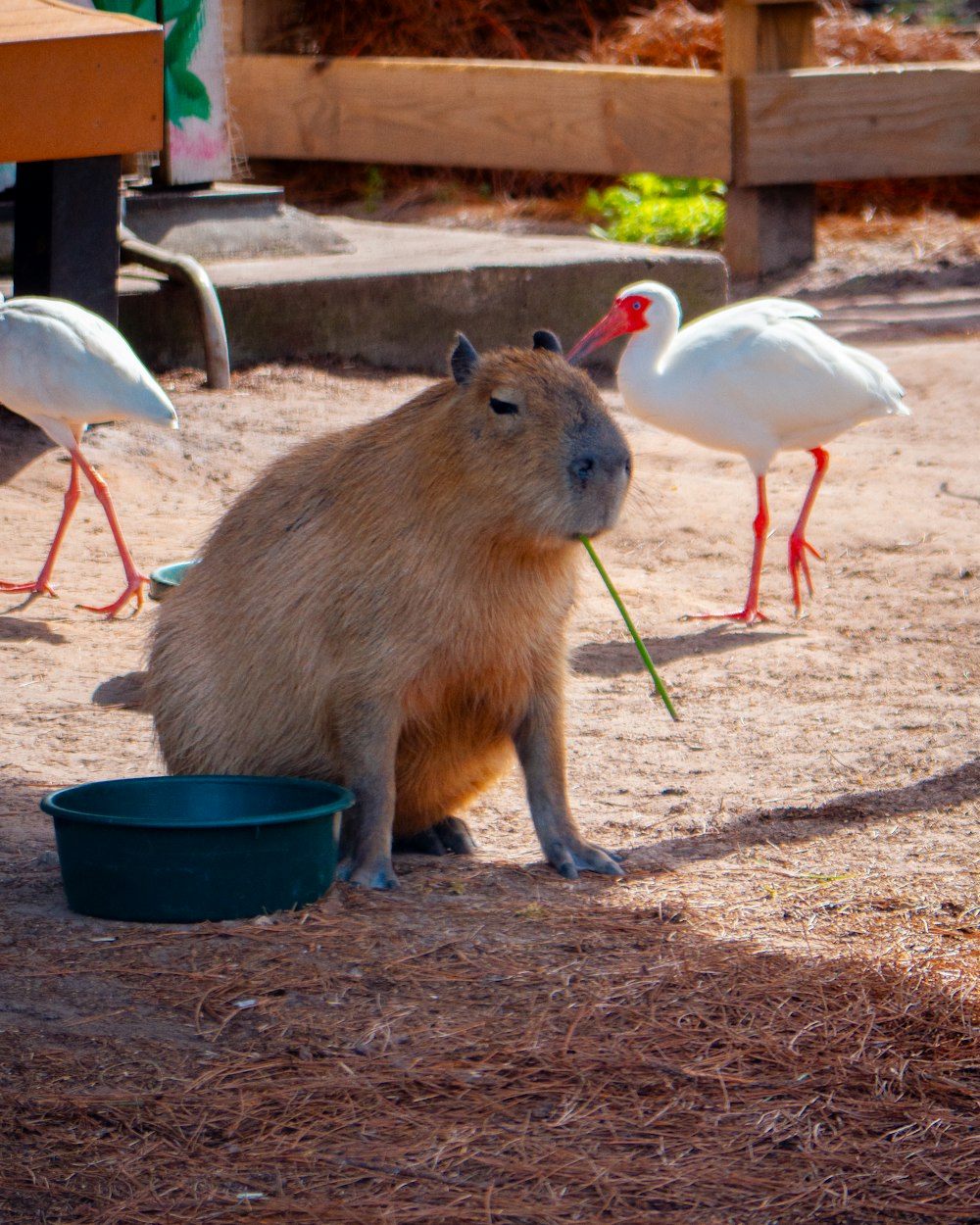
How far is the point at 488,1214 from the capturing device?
213 cm

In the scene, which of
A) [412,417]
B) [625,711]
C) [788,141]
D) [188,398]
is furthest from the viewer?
[788,141]

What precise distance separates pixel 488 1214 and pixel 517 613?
1.55 metres

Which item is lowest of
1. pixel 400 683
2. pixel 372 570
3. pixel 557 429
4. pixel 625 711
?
pixel 625 711

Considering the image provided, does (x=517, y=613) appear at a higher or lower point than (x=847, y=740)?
higher

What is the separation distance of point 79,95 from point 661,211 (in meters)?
8.89

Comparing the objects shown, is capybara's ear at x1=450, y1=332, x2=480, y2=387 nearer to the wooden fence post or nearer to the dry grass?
the dry grass

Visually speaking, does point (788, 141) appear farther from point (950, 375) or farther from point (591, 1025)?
point (591, 1025)

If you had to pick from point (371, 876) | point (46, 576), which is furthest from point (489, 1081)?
point (46, 576)

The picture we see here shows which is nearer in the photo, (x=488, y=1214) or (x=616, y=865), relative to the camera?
(x=488, y=1214)

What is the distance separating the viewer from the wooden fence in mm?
10547

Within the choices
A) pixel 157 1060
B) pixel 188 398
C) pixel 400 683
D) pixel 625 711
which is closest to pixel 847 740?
pixel 625 711

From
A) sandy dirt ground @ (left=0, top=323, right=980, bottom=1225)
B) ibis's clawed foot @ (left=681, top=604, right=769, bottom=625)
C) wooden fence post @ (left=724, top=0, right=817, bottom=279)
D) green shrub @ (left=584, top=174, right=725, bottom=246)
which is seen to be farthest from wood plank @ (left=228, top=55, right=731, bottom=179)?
ibis's clawed foot @ (left=681, top=604, right=769, bottom=625)

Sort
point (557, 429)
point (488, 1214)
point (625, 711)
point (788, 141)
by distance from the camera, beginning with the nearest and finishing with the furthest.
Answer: point (488, 1214), point (557, 429), point (625, 711), point (788, 141)

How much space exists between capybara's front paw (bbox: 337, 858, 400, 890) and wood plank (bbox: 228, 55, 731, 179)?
8.11 metres
